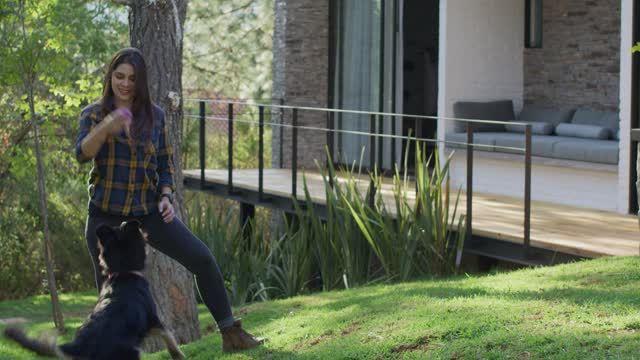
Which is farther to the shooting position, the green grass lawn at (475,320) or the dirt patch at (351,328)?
the dirt patch at (351,328)

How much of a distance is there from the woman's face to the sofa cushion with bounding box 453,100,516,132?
25.6 ft

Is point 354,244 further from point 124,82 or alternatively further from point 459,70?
point 124,82

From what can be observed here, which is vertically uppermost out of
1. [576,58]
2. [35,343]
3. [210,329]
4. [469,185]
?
[576,58]

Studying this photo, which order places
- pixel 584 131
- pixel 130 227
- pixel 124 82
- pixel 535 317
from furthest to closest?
pixel 584 131 < pixel 535 317 < pixel 124 82 < pixel 130 227

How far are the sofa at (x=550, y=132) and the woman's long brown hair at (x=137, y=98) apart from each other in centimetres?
501

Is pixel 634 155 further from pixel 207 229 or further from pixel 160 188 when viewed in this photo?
pixel 160 188

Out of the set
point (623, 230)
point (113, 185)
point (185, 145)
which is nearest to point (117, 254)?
point (113, 185)

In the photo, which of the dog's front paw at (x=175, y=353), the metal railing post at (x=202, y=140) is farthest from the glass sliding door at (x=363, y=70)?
the dog's front paw at (x=175, y=353)

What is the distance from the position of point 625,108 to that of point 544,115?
2.68 metres

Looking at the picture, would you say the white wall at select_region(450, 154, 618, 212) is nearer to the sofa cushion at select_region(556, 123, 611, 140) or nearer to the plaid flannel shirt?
the sofa cushion at select_region(556, 123, 611, 140)

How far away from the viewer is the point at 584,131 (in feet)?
37.7

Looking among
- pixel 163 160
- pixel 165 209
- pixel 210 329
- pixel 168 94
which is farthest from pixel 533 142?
pixel 165 209

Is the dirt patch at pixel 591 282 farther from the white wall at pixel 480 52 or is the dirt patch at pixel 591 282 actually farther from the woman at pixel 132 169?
the white wall at pixel 480 52

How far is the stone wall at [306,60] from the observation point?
15.0m
